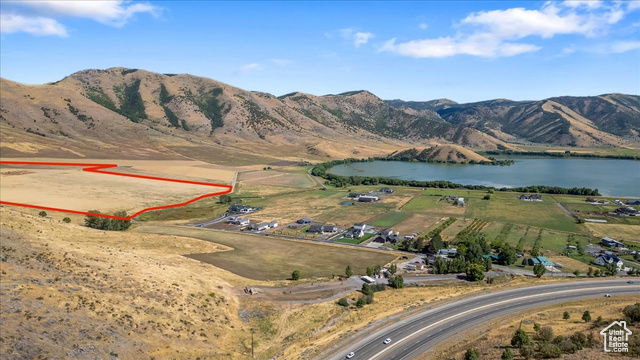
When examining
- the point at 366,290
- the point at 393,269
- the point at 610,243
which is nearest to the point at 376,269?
the point at 393,269

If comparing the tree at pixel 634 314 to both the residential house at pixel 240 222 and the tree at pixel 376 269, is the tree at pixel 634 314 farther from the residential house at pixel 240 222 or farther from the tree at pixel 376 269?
the residential house at pixel 240 222

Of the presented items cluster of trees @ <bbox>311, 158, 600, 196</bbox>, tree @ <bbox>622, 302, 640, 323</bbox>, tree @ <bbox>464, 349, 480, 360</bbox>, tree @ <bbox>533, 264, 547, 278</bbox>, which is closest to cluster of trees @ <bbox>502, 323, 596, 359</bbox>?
tree @ <bbox>464, 349, 480, 360</bbox>

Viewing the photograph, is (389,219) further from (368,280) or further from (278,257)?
(368,280)

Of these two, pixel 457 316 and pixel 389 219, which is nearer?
pixel 457 316

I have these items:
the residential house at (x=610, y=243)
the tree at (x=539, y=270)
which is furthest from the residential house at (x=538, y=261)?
the residential house at (x=610, y=243)

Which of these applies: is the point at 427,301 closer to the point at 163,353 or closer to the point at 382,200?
the point at 163,353

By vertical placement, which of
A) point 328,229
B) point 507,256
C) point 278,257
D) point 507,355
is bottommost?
point 278,257
